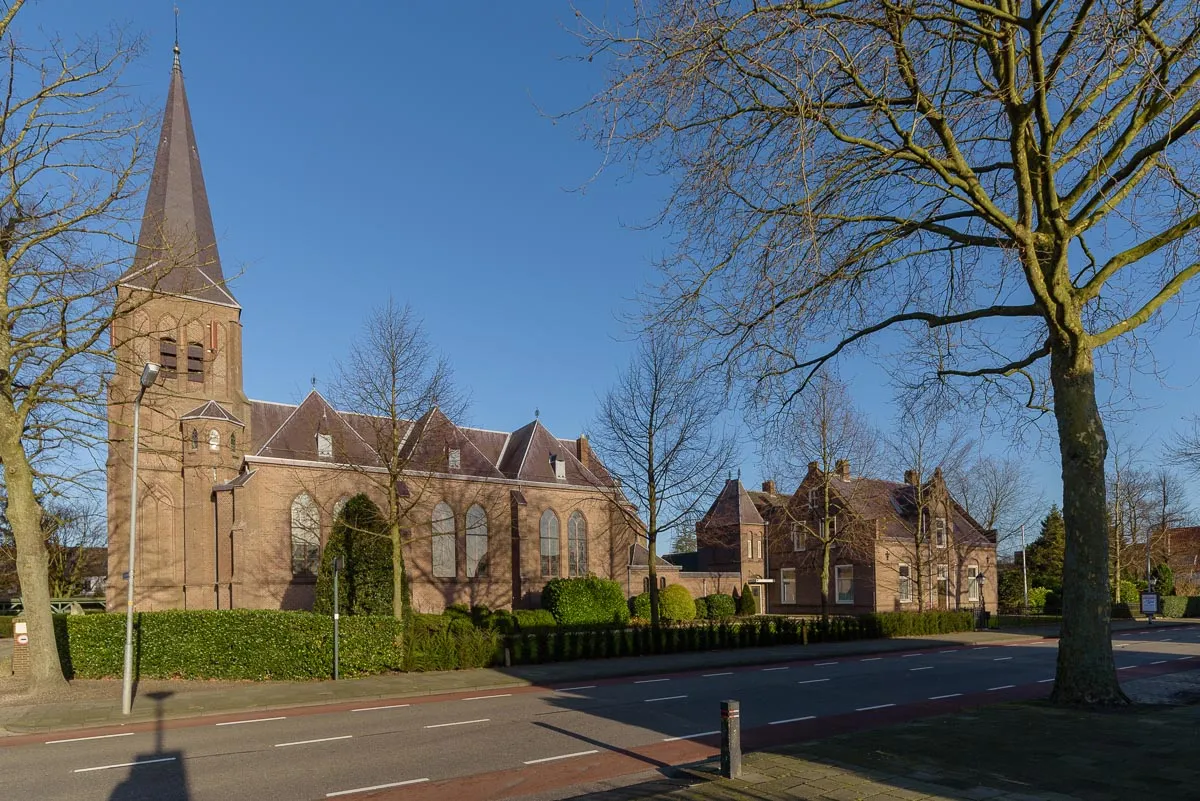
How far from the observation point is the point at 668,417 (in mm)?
28188

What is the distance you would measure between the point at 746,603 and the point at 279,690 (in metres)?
33.6

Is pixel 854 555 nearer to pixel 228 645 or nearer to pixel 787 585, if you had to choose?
pixel 787 585

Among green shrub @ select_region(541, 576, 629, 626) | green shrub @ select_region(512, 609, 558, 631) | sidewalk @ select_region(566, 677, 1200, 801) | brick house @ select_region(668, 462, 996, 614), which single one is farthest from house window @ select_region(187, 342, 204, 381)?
sidewalk @ select_region(566, 677, 1200, 801)

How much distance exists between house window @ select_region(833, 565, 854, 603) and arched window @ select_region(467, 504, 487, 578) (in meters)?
21.1

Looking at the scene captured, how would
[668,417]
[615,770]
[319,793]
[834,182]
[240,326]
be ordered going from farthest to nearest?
[240,326], [668,417], [834,182], [615,770], [319,793]

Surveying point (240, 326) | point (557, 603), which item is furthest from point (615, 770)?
point (240, 326)

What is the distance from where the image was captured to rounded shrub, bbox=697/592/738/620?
46094mm

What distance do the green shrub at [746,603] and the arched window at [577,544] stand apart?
9.65m

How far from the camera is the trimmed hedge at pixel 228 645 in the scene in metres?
19.5

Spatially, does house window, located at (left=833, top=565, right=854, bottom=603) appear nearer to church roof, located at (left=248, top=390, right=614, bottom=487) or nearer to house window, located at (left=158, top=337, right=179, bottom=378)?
church roof, located at (left=248, top=390, right=614, bottom=487)

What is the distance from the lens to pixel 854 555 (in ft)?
141

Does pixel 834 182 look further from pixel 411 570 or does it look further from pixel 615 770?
pixel 411 570

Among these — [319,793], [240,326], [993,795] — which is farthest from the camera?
[240,326]

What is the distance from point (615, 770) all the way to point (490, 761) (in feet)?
5.41
